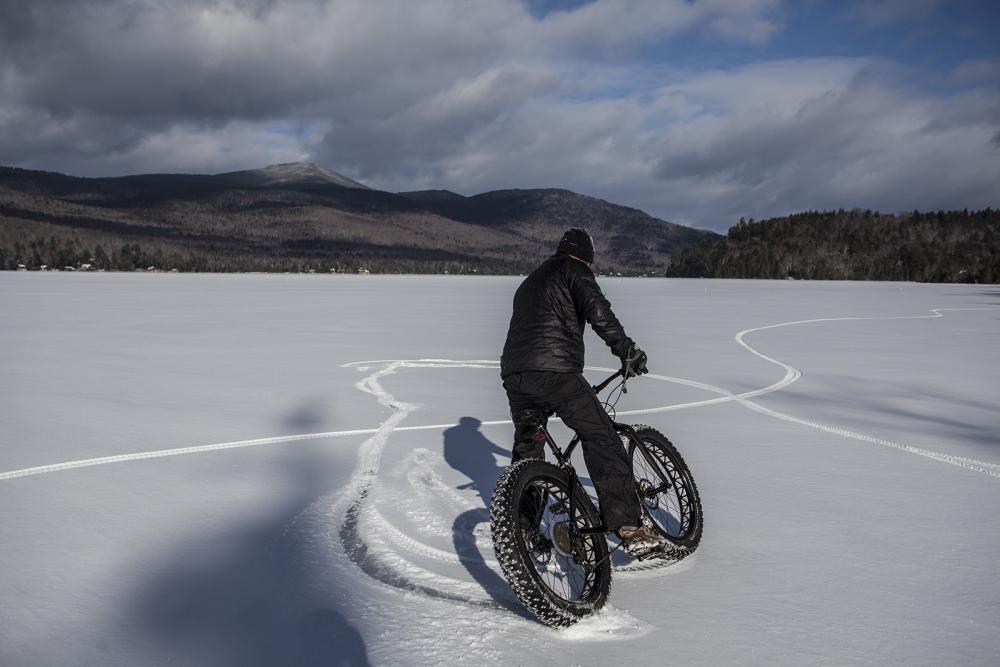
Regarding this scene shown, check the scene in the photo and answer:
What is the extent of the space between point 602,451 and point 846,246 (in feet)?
448

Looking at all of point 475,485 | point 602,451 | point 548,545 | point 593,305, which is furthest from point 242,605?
point 593,305

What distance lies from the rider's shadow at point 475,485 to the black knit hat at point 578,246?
2.05 metres

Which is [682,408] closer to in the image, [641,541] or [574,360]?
[641,541]

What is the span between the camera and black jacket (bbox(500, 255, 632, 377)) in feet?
13.1

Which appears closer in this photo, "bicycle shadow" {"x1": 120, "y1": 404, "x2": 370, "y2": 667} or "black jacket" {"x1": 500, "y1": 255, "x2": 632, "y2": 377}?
"bicycle shadow" {"x1": 120, "y1": 404, "x2": 370, "y2": 667}

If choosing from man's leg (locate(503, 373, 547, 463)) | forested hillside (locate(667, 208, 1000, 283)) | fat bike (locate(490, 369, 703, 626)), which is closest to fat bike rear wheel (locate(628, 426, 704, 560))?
fat bike (locate(490, 369, 703, 626))

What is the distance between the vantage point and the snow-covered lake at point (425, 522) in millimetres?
3541

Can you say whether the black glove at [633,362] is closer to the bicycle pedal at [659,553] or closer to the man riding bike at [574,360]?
the man riding bike at [574,360]

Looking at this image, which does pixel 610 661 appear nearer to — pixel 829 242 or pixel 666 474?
pixel 666 474

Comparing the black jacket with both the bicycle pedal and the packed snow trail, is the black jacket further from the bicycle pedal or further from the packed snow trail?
the packed snow trail

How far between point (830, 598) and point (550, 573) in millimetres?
1639

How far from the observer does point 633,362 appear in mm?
4227

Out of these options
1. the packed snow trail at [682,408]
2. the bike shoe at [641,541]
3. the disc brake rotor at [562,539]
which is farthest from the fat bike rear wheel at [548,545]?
the packed snow trail at [682,408]

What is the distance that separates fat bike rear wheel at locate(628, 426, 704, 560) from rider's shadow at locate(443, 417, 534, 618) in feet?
3.85
